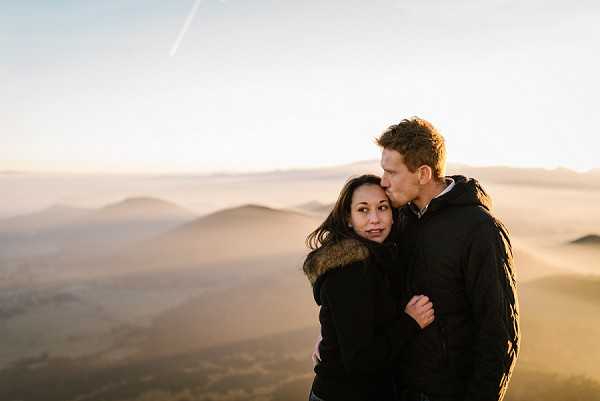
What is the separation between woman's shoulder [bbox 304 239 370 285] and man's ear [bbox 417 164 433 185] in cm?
72

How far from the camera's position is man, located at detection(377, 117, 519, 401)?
3051 millimetres

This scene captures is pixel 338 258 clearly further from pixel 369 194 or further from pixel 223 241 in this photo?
pixel 223 241

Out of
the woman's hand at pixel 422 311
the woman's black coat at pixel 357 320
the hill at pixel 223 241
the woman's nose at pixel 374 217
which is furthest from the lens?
the hill at pixel 223 241

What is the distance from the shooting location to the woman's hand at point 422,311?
3.22m

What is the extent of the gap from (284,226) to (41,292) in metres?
29.8

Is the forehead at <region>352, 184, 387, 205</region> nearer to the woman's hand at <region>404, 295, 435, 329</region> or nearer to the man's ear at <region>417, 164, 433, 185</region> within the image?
the man's ear at <region>417, 164, 433, 185</region>

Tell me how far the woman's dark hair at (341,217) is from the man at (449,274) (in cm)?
18

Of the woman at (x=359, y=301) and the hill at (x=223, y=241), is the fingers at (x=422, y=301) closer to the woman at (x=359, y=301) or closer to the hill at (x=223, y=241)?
the woman at (x=359, y=301)

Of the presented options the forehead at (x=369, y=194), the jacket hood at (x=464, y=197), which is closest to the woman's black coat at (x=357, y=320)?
the forehead at (x=369, y=194)

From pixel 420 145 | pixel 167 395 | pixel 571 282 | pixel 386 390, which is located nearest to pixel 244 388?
pixel 167 395

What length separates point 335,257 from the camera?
3.15 metres

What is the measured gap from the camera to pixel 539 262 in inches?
1086

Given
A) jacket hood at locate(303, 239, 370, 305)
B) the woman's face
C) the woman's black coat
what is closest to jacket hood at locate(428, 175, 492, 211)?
the woman's face

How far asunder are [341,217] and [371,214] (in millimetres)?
226
